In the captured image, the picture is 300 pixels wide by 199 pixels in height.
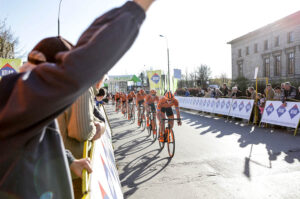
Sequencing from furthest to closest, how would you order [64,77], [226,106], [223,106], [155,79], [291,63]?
[291,63] < [155,79] < [223,106] < [226,106] < [64,77]

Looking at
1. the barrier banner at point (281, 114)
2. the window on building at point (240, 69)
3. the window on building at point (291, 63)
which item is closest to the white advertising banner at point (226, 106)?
the barrier banner at point (281, 114)

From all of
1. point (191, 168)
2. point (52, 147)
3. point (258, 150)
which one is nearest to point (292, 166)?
point (258, 150)

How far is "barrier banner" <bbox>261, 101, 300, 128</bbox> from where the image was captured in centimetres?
1036

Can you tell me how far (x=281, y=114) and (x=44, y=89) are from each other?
12.1 meters

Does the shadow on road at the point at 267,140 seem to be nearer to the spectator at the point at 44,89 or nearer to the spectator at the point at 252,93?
the spectator at the point at 252,93

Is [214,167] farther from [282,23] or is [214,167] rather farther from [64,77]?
[282,23]


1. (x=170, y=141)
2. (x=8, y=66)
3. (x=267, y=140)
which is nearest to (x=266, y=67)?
(x=267, y=140)

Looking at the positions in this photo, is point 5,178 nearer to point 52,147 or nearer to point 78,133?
point 52,147

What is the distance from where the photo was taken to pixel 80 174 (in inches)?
60.9

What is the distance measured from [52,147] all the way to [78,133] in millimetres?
1172

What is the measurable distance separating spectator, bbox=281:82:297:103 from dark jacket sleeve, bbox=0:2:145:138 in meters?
11.7

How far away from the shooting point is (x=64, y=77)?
2.60ft

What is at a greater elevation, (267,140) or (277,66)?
(277,66)

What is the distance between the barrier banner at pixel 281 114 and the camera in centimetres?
1036
